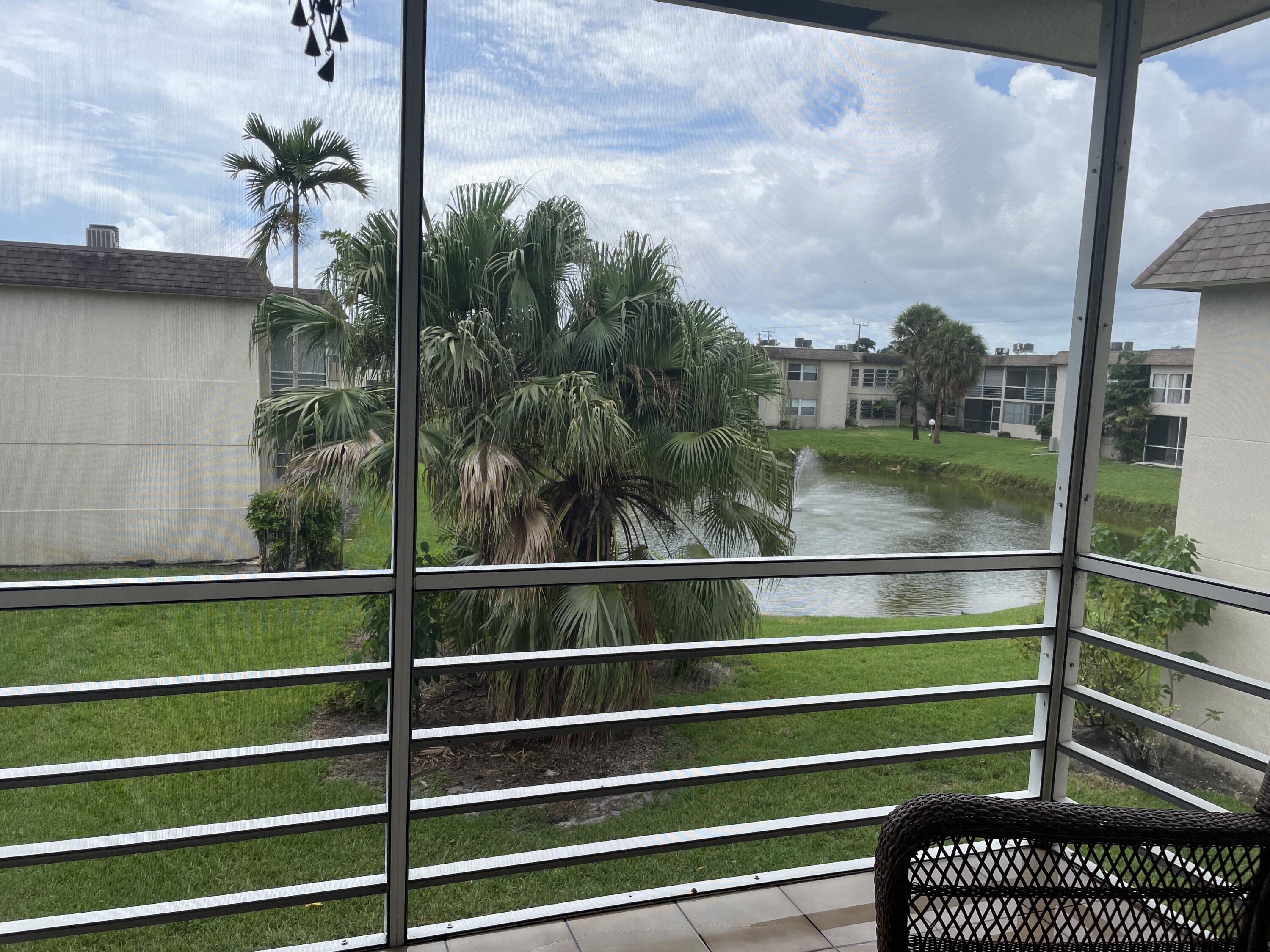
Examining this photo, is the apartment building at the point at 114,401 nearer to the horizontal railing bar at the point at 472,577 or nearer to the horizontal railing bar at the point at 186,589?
the horizontal railing bar at the point at 472,577

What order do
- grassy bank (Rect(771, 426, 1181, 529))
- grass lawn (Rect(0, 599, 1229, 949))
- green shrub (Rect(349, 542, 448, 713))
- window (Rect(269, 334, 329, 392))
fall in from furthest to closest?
1. green shrub (Rect(349, 542, 448, 713))
2. grass lawn (Rect(0, 599, 1229, 949))
3. window (Rect(269, 334, 329, 392))
4. grassy bank (Rect(771, 426, 1181, 529))

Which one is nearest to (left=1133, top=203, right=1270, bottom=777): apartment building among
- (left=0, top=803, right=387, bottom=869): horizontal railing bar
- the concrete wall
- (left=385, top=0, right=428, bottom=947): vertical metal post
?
the concrete wall

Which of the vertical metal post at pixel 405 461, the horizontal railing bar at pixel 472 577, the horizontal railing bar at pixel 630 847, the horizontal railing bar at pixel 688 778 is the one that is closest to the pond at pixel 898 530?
the horizontal railing bar at pixel 472 577

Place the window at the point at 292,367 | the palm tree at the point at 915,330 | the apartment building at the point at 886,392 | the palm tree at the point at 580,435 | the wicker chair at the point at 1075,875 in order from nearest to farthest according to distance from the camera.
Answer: the wicker chair at the point at 1075,875, the window at the point at 292,367, the apartment building at the point at 886,392, the palm tree at the point at 915,330, the palm tree at the point at 580,435

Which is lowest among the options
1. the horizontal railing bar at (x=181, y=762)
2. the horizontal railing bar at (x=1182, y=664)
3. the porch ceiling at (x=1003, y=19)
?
the horizontal railing bar at (x=181, y=762)

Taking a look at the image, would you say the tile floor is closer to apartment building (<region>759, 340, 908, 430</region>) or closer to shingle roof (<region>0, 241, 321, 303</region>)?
apartment building (<region>759, 340, 908, 430</region>)

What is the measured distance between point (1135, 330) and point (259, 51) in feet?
8.26

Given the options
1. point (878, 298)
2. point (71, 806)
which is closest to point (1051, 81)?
point (878, 298)

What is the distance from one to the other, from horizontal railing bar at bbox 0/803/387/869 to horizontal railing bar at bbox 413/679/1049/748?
0.22 meters

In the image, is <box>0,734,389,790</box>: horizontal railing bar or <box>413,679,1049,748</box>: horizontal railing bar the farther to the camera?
<box>413,679,1049,748</box>: horizontal railing bar

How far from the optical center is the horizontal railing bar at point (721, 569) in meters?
2.00

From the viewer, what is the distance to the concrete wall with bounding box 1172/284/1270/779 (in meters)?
2.36

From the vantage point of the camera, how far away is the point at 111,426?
83.0 inches

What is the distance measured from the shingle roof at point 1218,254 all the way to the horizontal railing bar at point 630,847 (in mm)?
1722
